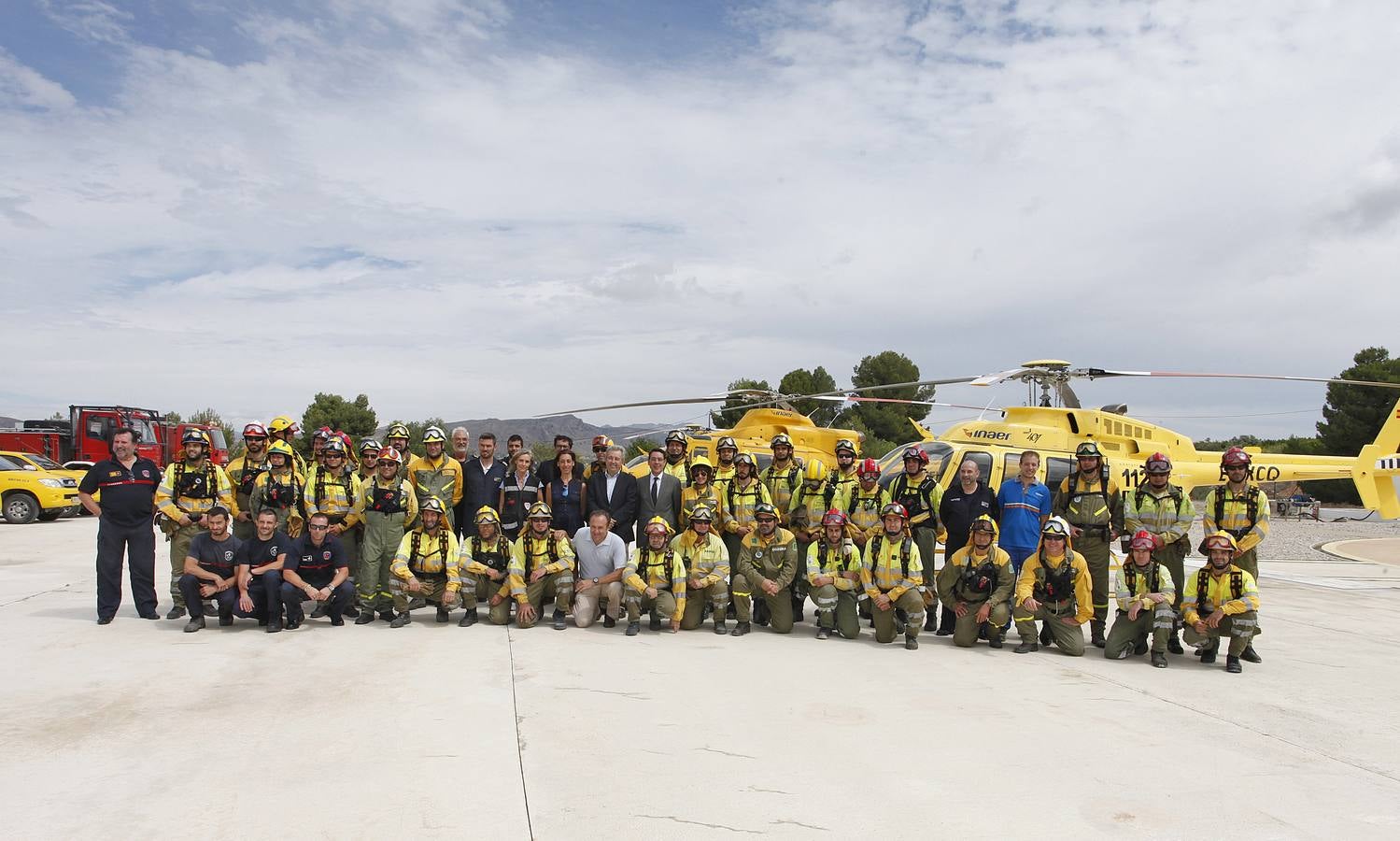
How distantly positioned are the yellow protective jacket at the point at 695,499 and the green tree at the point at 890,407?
34610mm

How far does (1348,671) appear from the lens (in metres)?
6.94

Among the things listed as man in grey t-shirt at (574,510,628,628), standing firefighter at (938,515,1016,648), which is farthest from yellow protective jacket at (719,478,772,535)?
standing firefighter at (938,515,1016,648)

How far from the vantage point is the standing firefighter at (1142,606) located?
286 inches

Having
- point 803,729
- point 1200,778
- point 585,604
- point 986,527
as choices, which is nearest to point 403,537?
point 585,604

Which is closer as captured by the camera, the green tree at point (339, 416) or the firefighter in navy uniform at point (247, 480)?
the firefighter in navy uniform at point (247, 480)

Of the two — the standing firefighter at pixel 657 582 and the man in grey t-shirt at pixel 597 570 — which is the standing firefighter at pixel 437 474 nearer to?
the man in grey t-shirt at pixel 597 570

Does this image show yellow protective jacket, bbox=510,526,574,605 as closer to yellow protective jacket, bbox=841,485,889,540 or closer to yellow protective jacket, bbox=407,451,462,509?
yellow protective jacket, bbox=407,451,462,509

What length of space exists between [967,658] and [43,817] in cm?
594

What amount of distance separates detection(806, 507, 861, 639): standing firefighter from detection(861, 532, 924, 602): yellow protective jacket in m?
0.12

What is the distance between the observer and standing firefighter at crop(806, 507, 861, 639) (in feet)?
26.6

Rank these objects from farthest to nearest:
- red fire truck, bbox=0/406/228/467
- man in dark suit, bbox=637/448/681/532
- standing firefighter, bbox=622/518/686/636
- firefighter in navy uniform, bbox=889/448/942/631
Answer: red fire truck, bbox=0/406/228/467, man in dark suit, bbox=637/448/681/532, firefighter in navy uniform, bbox=889/448/942/631, standing firefighter, bbox=622/518/686/636

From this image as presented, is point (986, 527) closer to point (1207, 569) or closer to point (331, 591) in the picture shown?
point (1207, 569)

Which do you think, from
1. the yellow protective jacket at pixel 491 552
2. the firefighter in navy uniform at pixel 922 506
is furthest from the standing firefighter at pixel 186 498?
the firefighter in navy uniform at pixel 922 506

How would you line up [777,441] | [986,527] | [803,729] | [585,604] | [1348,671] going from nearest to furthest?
[803,729], [1348,671], [986,527], [585,604], [777,441]
